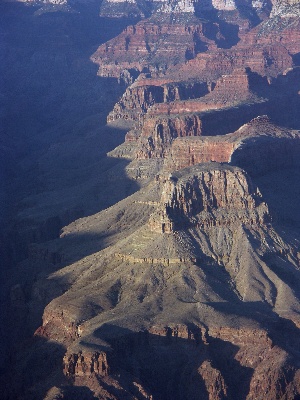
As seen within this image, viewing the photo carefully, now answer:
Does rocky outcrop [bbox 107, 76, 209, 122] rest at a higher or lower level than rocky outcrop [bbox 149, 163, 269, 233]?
higher

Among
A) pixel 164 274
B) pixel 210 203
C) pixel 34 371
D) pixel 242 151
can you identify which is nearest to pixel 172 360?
pixel 34 371

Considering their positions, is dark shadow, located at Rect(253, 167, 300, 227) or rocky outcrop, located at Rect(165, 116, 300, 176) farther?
rocky outcrop, located at Rect(165, 116, 300, 176)

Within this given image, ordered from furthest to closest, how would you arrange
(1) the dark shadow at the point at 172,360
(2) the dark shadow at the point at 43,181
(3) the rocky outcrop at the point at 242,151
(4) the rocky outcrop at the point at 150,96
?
(4) the rocky outcrop at the point at 150,96 < (3) the rocky outcrop at the point at 242,151 < (2) the dark shadow at the point at 43,181 < (1) the dark shadow at the point at 172,360

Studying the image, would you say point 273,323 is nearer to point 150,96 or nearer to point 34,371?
point 34,371

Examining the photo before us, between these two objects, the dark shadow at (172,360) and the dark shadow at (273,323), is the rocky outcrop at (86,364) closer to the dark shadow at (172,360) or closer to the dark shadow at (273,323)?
the dark shadow at (172,360)

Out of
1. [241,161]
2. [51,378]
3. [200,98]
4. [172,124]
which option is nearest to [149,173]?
[172,124]

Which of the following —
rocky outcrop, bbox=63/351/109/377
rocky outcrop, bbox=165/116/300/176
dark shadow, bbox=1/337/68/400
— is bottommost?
dark shadow, bbox=1/337/68/400

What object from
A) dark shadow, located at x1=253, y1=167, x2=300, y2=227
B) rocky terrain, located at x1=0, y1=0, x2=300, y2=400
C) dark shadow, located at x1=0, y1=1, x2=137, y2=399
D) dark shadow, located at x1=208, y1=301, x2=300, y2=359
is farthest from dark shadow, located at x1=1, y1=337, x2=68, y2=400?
dark shadow, located at x1=253, y1=167, x2=300, y2=227

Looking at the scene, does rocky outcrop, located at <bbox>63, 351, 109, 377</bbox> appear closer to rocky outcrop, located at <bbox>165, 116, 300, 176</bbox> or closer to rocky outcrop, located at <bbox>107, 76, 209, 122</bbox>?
rocky outcrop, located at <bbox>165, 116, 300, 176</bbox>

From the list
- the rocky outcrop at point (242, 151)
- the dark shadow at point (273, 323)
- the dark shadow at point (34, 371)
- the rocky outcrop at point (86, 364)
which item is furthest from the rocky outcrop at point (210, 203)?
the rocky outcrop at point (86, 364)

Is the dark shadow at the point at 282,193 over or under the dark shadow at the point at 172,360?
over

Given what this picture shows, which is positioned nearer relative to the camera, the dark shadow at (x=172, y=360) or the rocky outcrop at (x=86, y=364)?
the rocky outcrop at (x=86, y=364)
